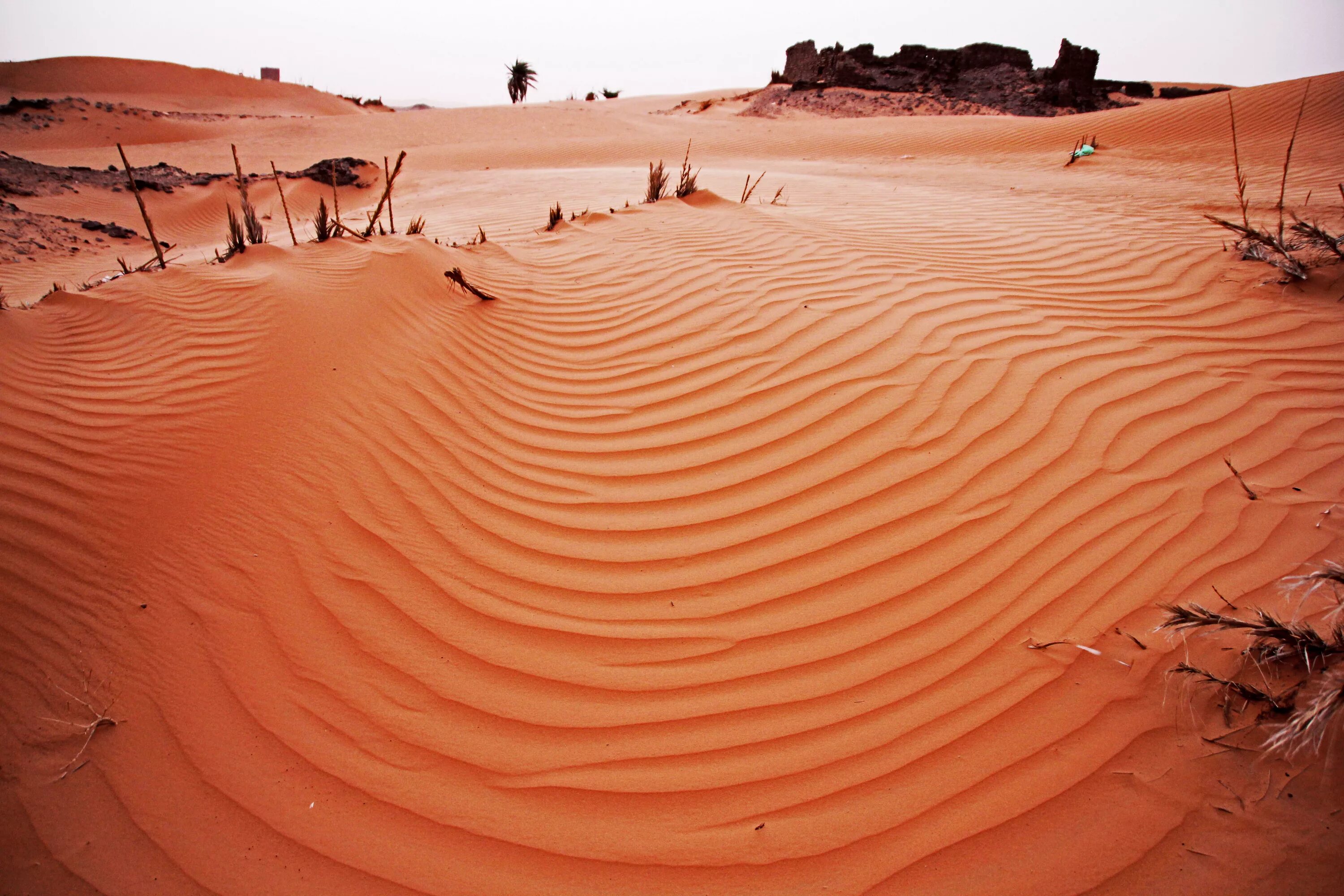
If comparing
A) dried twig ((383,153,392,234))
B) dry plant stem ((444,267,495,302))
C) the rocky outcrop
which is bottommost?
dry plant stem ((444,267,495,302))

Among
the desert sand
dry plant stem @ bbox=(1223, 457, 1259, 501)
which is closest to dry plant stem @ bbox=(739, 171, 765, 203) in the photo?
the desert sand

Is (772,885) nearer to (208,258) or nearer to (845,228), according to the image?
(845,228)

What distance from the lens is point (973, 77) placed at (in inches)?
925

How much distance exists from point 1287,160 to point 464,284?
15.1ft

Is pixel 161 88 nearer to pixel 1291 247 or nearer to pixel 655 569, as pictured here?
pixel 655 569

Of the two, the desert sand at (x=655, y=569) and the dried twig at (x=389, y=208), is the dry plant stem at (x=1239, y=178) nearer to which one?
the desert sand at (x=655, y=569)

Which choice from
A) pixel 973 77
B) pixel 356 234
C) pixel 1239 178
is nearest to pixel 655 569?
pixel 356 234

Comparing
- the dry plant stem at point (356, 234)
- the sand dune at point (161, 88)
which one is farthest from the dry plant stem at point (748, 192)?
the sand dune at point (161, 88)

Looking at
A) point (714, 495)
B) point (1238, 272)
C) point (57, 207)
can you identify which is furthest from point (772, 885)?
point (57, 207)

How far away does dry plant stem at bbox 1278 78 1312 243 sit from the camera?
152 inches

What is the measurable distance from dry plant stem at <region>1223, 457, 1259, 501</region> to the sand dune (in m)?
29.8

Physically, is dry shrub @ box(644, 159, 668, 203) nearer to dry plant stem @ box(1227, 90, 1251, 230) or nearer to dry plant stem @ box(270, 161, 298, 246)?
dry plant stem @ box(270, 161, 298, 246)

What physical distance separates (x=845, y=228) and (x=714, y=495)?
371cm

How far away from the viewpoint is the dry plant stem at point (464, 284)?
3826mm
